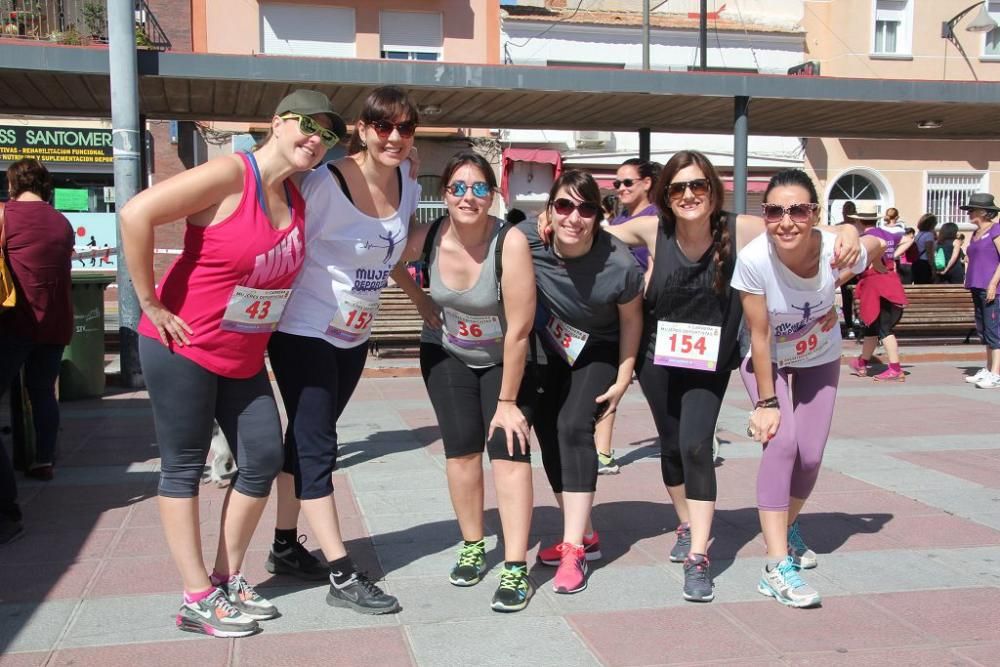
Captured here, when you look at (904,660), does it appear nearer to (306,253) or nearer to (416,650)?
(416,650)

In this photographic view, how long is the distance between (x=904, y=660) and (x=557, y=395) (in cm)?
166

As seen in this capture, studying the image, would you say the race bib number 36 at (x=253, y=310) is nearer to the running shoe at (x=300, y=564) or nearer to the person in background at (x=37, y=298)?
the running shoe at (x=300, y=564)

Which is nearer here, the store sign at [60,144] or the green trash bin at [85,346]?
the green trash bin at [85,346]

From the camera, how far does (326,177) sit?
373 centimetres

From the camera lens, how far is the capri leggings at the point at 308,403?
3.77 m

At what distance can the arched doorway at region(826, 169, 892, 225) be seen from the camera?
86.1 feet

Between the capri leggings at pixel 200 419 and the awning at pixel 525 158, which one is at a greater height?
the awning at pixel 525 158

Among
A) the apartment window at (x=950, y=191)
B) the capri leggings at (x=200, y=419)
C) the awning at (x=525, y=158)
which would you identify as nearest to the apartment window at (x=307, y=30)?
the awning at (x=525, y=158)

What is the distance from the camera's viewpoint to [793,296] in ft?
13.0

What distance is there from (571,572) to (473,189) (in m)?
1.57

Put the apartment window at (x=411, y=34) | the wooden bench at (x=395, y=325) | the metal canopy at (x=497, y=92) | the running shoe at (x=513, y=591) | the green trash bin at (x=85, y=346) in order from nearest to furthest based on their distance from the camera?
1. the running shoe at (x=513, y=591)
2. the green trash bin at (x=85, y=346)
3. the metal canopy at (x=497, y=92)
4. the wooden bench at (x=395, y=325)
5. the apartment window at (x=411, y=34)

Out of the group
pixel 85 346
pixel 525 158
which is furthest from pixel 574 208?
pixel 525 158

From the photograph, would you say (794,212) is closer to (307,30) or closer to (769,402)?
(769,402)

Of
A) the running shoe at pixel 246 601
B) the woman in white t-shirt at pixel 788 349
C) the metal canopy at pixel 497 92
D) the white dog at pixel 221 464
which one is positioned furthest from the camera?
the metal canopy at pixel 497 92
